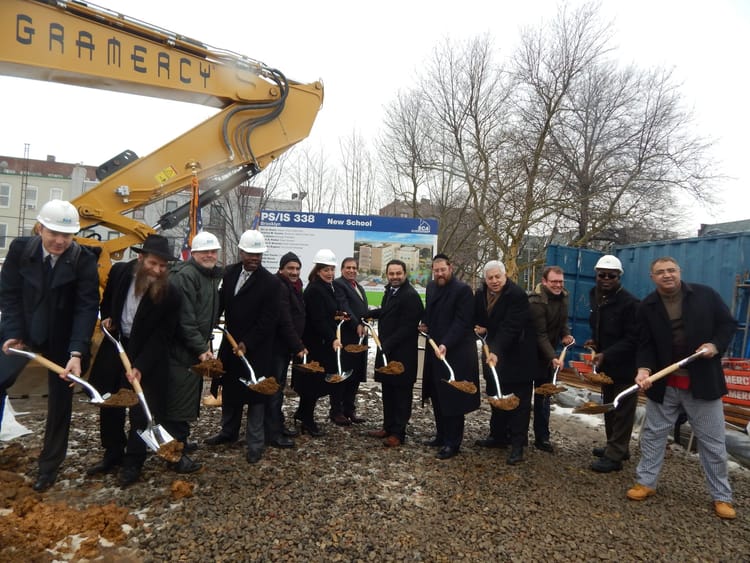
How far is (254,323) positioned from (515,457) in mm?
2747

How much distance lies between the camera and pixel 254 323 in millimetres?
4480

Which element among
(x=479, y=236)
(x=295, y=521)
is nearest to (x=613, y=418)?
(x=295, y=521)

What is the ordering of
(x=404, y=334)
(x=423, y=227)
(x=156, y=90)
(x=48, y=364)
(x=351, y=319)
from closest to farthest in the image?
(x=48, y=364), (x=404, y=334), (x=351, y=319), (x=156, y=90), (x=423, y=227)

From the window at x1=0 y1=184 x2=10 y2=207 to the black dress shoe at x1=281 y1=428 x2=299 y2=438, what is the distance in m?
49.1

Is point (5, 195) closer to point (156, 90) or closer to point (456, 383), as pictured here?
point (156, 90)

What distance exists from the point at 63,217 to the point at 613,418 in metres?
5.00

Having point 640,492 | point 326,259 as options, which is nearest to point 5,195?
→ point 326,259

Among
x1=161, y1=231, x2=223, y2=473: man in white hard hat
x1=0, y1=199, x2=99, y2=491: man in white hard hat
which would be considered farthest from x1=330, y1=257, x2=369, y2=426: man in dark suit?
x1=0, y1=199, x2=99, y2=491: man in white hard hat

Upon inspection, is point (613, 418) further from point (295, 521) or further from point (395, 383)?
point (295, 521)

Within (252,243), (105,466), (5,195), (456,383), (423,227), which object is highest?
(5,195)

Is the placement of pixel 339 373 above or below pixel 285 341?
below

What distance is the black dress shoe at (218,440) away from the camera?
4809 millimetres

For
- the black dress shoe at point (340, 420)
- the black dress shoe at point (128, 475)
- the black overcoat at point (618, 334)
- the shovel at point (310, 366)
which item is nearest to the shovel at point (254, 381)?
the shovel at point (310, 366)

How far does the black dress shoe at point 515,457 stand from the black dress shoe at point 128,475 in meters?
3.22
